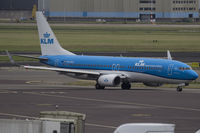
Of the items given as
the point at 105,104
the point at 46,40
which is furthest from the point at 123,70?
the point at 105,104

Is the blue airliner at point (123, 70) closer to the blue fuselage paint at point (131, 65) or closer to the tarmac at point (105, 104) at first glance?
the blue fuselage paint at point (131, 65)

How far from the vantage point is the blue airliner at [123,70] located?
57.0 meters

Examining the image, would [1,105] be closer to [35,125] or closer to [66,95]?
[66,95]

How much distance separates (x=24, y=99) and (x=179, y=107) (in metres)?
12.6

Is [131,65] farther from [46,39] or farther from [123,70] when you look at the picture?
[46,39]

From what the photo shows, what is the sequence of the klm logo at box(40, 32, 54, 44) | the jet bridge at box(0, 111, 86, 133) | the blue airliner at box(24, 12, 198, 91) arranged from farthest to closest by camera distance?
the klm logo at box(40, 32, 54, 44) → the blue airliner at box(24, 12, 198, 91) → the jet bridge at box(0, 111, 86, 133)

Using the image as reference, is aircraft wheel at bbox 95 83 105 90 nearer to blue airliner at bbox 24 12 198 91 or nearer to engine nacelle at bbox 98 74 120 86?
blue airliner at bbox 24 12 198 91

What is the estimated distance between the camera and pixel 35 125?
1458cm

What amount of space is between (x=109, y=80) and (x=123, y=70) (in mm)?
2326

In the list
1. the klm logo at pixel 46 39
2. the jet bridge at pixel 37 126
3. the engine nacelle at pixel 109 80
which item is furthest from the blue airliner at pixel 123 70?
the jet bridge at pixel 37 126

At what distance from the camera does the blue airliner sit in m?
57.0

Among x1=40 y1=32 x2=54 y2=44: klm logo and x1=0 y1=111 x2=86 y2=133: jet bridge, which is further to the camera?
x1=40 y1=32 x2=54 y2=44: klm logo

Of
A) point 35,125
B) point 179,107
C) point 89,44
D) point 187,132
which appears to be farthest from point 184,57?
point 35,125

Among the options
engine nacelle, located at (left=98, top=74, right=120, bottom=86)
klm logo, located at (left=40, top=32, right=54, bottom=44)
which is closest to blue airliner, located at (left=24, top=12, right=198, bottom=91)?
engine nacelle, located at (left=98, top=74, right=120, bottom=86)
